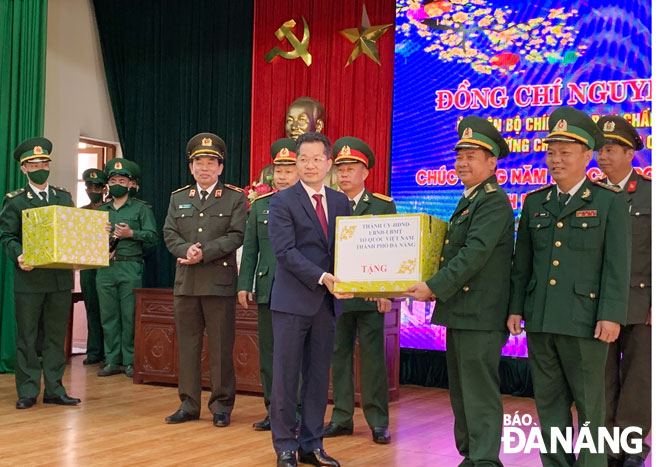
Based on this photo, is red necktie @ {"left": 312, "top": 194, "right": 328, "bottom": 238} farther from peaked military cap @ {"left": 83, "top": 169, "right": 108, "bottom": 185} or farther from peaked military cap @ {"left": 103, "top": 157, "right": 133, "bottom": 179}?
peaked military cap @ {"left": 83, "top": 169, "right": 108, "bottom": 185}

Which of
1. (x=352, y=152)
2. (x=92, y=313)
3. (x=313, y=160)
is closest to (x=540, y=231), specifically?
(x=313, y=160)

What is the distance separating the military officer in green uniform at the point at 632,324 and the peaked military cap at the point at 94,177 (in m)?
4.88

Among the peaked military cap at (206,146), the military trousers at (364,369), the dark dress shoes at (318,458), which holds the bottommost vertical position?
the dark dress shoes at (318,458)

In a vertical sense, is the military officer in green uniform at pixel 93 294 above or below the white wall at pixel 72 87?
below

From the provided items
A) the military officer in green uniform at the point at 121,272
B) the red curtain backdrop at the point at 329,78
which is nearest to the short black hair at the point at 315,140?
the red curtain backdrop at the point at 329,78

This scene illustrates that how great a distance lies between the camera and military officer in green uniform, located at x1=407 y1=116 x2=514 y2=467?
337 centimetres

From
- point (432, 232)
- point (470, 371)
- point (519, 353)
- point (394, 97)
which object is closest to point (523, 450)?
point (470, 371)

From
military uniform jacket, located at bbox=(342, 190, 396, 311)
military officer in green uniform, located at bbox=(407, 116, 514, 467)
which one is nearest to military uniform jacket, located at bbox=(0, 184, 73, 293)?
military uniform jacket, located at bbox=(342, 190, 396, 311)

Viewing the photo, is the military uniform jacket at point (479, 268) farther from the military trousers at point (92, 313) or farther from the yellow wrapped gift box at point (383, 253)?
A: the military trousers at point (92, 313)

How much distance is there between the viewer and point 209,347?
15.5ft

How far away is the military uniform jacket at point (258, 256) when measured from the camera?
4520 mm

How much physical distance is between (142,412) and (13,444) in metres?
1.06

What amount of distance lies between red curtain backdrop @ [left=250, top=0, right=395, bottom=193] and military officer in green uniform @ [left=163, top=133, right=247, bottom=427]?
7.39 feet

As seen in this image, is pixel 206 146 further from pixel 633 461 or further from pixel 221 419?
pixel 633 461
